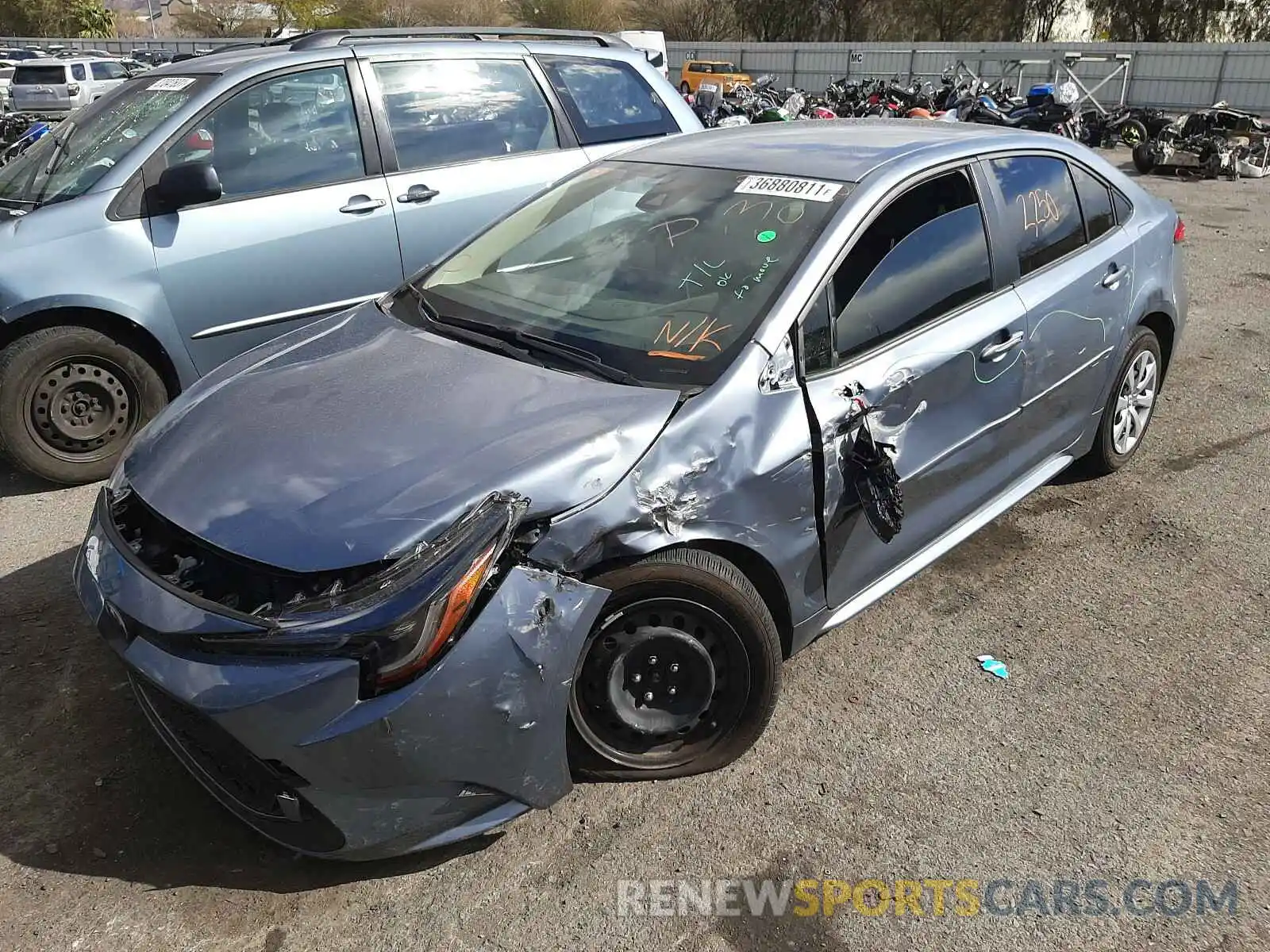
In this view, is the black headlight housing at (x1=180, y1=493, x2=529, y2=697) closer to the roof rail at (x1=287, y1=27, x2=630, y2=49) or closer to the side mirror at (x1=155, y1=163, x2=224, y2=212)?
the side mirror at (x1=155, y1=163, x2=224, y2=212)

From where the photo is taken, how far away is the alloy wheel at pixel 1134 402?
4.30 meters

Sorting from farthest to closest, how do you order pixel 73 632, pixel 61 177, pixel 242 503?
pixel 61 177
pixel 73 632
pixel 242 503

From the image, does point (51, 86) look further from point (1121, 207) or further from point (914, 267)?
point (914, 267)

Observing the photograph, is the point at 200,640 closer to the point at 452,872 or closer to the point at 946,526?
the point at 452,872

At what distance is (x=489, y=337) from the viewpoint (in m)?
2.92

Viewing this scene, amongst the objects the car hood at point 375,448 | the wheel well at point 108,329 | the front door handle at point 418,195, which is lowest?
the wheel well at point 108,329

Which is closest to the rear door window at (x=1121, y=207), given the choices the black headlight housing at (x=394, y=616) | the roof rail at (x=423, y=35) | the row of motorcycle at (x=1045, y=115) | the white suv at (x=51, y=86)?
the roof rail at (x=423, y=35)

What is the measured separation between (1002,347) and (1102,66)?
29591 mm

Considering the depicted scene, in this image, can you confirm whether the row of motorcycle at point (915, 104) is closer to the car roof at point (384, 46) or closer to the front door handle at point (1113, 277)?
the car roof at point (384, 46)

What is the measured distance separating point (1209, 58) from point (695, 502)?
29010 mm

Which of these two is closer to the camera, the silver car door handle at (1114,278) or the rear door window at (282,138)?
the silver car door handle at (1114,278)

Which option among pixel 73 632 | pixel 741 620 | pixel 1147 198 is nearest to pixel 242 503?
pixel 741 620

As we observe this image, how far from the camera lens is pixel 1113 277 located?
12.8ft

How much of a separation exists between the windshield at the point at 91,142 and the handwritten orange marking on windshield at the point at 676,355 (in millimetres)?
3154
